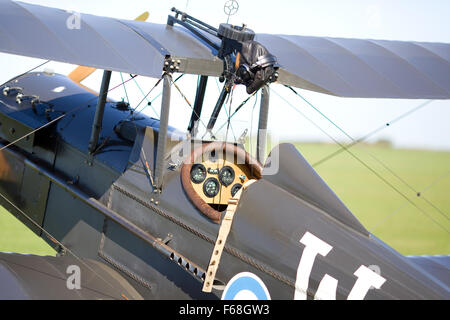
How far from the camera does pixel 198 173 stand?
4.07 m

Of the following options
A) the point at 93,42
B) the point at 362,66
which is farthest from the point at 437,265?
the point at 93,42

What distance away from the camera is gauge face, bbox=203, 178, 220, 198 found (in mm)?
4082

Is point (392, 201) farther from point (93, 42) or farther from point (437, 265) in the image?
point (93, 42)

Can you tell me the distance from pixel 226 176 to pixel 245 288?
100 cm

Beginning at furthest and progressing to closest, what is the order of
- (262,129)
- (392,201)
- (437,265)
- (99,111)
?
(392,201), (437,265), (99,111), (262,129)

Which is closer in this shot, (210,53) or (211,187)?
(211,187)

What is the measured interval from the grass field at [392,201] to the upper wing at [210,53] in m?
0.83

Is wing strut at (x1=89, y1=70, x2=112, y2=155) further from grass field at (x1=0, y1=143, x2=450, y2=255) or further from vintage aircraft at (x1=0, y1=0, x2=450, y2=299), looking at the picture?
grass field at (x1=0, y1=143, x2=450, y2=255)

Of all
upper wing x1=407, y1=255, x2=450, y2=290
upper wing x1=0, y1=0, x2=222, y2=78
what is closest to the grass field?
upper wing x1=407, y1=255, x2=450, y2=290

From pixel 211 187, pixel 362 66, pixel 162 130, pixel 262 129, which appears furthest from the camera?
pixel 362 66

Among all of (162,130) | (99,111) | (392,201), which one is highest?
(162,130)

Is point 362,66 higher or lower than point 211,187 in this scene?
higher

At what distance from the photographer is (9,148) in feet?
18.2
